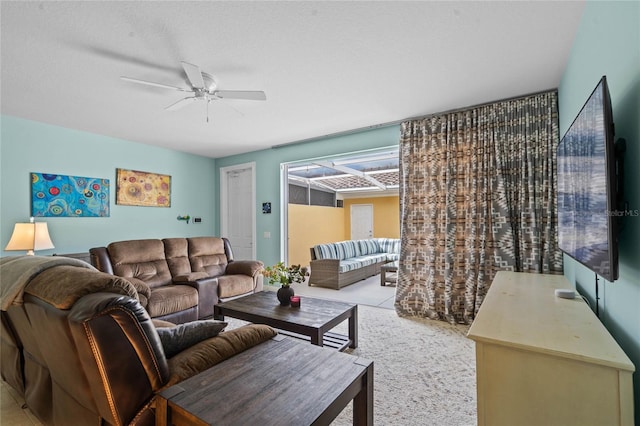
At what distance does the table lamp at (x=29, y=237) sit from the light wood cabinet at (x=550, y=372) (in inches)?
180

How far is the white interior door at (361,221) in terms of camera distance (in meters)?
10.5

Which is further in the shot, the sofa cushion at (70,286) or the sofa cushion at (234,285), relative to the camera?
the sofa cushion at (234,285)

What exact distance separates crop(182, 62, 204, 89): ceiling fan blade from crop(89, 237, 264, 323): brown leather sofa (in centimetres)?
204

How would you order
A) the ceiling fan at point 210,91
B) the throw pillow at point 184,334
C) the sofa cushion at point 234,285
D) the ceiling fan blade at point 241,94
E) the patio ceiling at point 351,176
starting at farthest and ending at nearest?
the patio ceiling at point 351,176 < the sofa cushion at point 234,285 < the ceiling fan blade at point 241,94 < the ceiling fan at point 210,91 < the throw pillow at point 184,334

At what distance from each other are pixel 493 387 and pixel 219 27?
103 inches

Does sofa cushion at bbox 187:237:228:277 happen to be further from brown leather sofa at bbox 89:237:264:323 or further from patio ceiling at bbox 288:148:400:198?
patio ceiling at bbox 288:148:400:198

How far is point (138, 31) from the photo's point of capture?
2.05m

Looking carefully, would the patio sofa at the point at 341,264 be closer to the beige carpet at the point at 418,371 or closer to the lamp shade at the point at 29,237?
the beige carpet at the point at 418,371

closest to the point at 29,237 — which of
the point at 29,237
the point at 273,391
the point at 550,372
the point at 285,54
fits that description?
the point at 29,237

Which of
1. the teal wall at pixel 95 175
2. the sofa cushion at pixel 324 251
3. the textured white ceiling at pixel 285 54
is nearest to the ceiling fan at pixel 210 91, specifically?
the textured white ceiling at pixel 285 54

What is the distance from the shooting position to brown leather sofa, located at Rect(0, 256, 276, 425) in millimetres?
1098

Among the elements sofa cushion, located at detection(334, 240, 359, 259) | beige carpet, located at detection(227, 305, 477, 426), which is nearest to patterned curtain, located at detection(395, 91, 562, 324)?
beige carpet, located at detection(227, 305, 477, 426)

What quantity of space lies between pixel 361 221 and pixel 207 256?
7.06 metres

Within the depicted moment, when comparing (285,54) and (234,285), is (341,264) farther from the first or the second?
(285,54)
